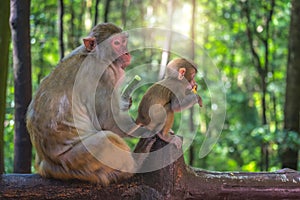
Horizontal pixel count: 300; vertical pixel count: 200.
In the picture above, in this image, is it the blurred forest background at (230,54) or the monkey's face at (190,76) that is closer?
the monkey's face at (190,76)

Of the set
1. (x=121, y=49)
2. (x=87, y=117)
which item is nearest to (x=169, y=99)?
(x=121, y=49)

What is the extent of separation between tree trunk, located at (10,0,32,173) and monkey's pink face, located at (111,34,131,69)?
1.11 meters

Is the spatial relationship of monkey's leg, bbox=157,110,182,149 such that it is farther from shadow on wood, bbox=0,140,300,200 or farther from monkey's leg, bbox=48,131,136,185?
monkey's leg, bbox=48,131,136,185

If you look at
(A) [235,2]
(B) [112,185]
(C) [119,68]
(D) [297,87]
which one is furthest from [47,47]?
(B) [112,185]

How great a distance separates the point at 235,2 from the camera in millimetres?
8469

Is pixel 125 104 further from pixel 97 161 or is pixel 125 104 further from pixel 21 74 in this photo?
pixel 21 74

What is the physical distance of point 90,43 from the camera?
331cm

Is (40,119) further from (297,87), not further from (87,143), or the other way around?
(297,87)

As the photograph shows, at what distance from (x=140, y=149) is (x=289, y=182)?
0.98 meters

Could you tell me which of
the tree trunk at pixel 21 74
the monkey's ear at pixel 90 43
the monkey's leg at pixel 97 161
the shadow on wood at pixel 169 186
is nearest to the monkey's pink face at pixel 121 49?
the monkey's ear at pixel 90 43

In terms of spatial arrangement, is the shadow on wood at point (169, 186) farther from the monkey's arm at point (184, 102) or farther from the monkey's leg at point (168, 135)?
the monkey's arm at point (184, 102)

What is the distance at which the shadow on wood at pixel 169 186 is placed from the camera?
286 centimetres

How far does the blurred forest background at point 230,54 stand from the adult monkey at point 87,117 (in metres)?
2.33

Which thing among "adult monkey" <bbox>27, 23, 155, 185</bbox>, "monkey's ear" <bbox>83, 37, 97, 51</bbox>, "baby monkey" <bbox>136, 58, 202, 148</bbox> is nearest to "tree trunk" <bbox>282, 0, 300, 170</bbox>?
"baby monkey" <bbox>136, 58, 202, 148</bbox>
